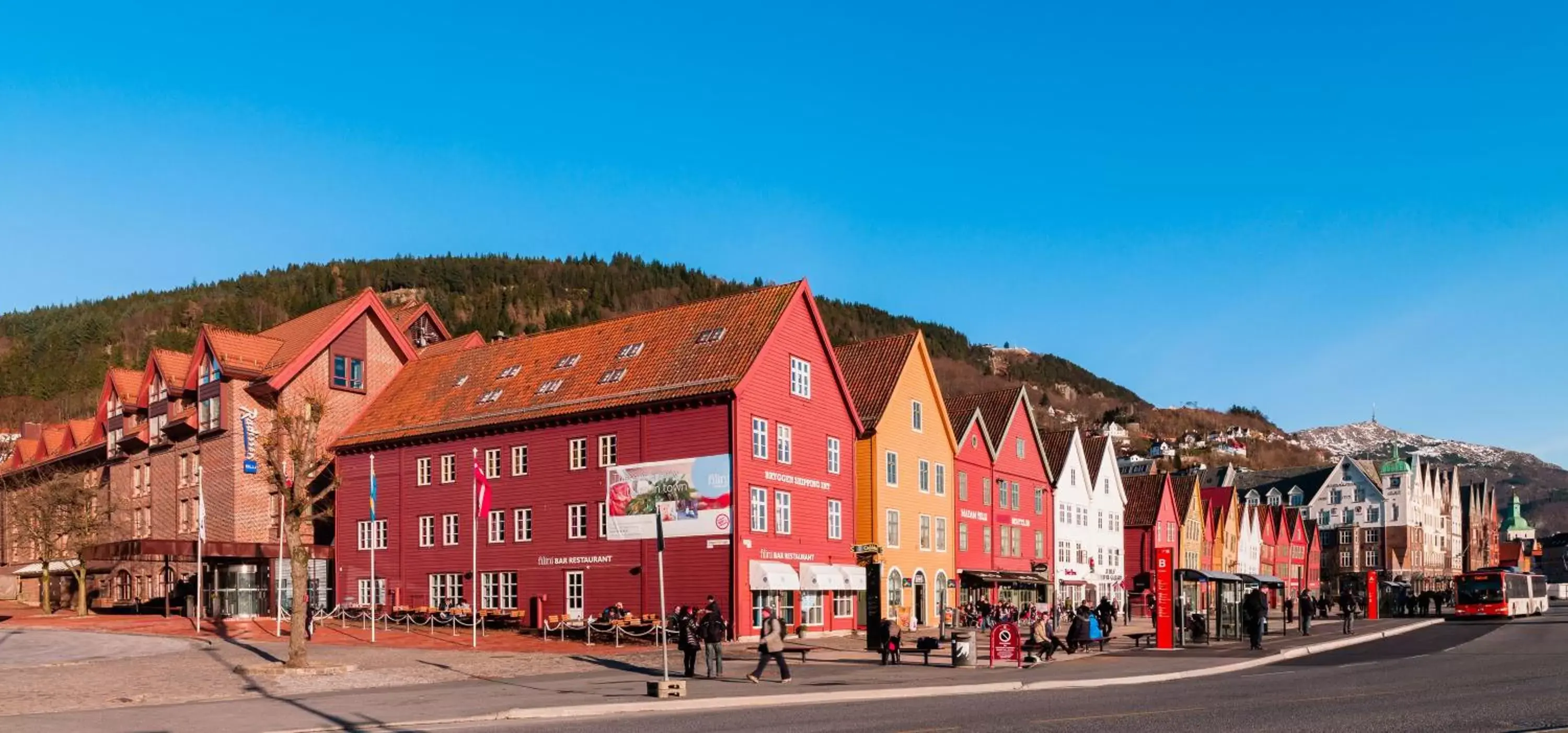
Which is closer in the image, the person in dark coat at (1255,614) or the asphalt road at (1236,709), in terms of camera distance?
the asphalt road at (1236,709)

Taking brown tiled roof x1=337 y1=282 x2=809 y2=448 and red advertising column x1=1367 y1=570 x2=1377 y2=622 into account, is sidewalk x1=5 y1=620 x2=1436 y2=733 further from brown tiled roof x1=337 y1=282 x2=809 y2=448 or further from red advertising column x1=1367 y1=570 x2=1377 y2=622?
red advertising column x1=1367 y1=570 x2=1377 y2=622

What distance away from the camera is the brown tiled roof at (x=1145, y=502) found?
89.1 m

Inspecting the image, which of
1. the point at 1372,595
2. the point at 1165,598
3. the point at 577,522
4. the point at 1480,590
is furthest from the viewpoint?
the point at 1480,590

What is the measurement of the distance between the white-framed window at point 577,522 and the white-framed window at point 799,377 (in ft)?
28.8

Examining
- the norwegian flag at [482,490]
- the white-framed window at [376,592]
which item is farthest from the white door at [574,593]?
the white-framed window at [376,592]

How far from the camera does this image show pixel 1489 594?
71.9 m

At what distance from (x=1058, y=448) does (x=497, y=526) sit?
127 ft

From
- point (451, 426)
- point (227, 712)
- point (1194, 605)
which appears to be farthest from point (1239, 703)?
point (1194, 605)

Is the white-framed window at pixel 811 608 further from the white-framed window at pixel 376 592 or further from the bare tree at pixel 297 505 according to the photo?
the white-framed window at pixel 376 592

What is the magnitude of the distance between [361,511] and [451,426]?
715 cm

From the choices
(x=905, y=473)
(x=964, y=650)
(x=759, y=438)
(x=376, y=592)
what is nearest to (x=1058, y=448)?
(x=905, y=473)

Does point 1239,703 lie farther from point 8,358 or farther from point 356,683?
point 8,358

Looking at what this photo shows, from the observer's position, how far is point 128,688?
2686 cm

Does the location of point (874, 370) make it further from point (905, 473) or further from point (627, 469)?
point (627, 469)
